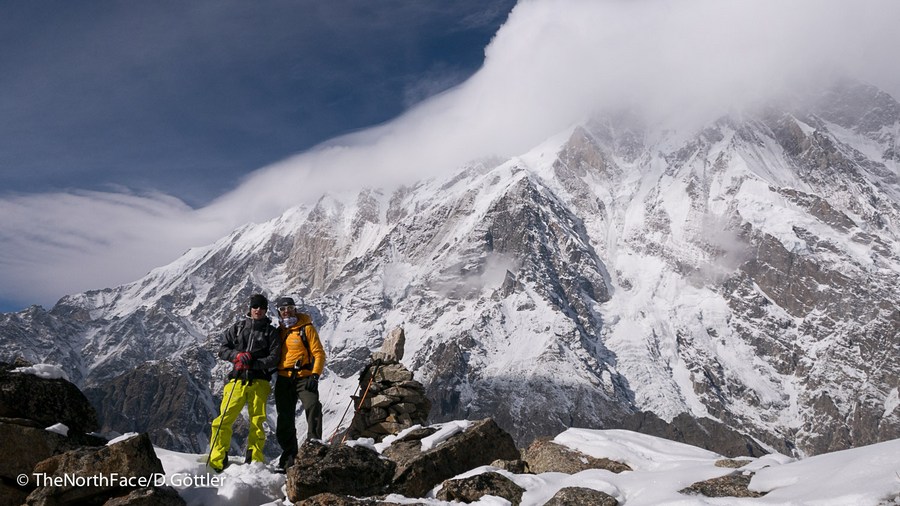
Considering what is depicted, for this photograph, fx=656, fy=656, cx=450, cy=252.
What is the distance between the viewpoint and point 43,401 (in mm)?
12680

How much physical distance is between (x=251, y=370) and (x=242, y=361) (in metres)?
0.28

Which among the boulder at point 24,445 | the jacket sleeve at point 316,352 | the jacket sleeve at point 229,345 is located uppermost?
the jacket sleeve at point 229,345

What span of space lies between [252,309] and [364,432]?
30.1ft

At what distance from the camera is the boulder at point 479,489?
10.5m

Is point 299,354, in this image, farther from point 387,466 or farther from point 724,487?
point 724,487

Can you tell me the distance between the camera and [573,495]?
9.92 m

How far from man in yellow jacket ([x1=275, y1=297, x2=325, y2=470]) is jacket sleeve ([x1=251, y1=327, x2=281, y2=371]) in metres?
0.14

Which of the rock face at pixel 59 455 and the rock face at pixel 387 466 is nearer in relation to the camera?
the rock face at pixel 59 455

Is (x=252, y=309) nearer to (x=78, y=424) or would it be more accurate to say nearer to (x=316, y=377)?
(x=316, y=377)

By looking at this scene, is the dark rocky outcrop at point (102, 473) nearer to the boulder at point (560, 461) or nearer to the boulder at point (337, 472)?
the boulder at point (337, 472)

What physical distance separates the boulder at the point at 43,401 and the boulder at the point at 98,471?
188cm

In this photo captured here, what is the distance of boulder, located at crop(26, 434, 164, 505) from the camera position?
10070 millimetres

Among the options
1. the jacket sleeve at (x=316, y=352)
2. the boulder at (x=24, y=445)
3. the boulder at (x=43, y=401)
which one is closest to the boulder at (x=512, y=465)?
the jacket sleeve at (x=316, y=352)

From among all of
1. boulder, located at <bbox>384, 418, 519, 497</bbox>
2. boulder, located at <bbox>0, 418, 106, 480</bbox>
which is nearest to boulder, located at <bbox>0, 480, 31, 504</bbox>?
boulder, located at <bbox>0, 418, 106, 480</bbox>
